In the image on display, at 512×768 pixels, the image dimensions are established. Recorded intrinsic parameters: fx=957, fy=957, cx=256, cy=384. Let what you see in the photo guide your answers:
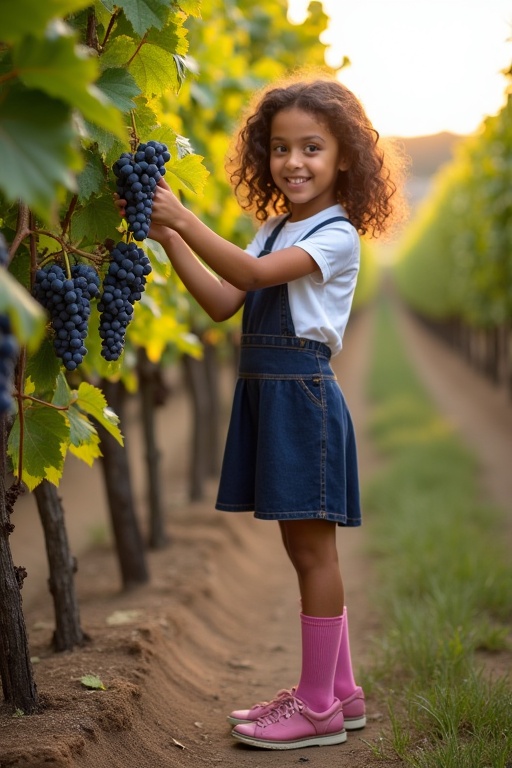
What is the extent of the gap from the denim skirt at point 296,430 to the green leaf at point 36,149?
1.48 metres

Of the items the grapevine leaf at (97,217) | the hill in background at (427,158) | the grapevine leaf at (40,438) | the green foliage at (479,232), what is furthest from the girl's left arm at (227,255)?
the hill in background at (427,158)

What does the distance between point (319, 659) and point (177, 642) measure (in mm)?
1312

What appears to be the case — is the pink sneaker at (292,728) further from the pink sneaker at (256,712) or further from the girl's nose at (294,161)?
the girl's nose at (294,161)

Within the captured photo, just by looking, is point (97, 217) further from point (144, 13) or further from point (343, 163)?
point (343, 163)

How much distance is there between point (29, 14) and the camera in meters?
1.54

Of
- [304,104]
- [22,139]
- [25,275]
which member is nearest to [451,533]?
[304,104]

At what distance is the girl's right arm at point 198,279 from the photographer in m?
2.64

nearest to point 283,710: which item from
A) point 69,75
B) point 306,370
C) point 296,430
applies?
point 296,430

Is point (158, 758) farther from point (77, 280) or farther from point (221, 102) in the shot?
point (221, 102)

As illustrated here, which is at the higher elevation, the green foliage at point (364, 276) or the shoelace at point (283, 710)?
the green foliage at point (364, 276)

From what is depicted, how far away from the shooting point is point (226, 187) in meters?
7.16

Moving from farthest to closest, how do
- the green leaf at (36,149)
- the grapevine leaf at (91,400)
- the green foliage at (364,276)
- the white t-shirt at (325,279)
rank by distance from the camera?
the green foliage at (364,276), the white t-shirt at (325,279), the grapevine leaf at (91,400), the green leaf at (36,149)

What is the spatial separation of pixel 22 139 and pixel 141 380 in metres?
4.90

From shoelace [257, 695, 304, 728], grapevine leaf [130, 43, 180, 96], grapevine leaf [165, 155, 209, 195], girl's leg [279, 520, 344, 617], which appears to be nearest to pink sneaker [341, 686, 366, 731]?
shoelace [257, 695, 304, 728]
